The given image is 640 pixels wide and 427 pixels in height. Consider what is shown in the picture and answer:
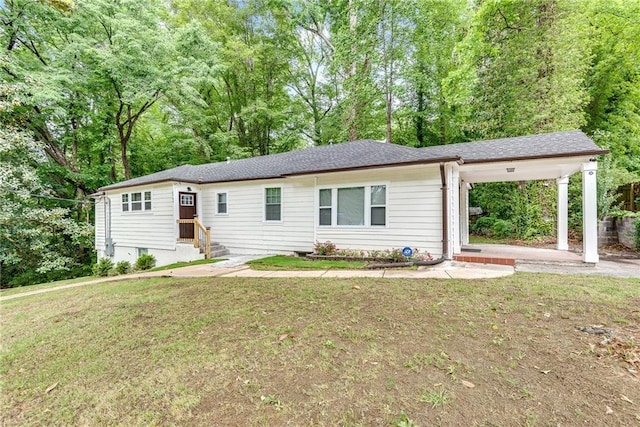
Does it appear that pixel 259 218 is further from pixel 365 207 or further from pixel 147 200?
pixel 147 200

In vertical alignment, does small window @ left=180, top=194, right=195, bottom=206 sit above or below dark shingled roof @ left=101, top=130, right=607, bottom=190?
below

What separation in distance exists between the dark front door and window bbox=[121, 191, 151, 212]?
1610 mm

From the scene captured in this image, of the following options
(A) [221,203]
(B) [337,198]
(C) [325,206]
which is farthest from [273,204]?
(B) [337,198]

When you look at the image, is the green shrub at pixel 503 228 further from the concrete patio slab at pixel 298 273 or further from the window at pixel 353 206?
the concrete patio slab at pixel 298 273

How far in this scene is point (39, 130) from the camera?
46.2ft

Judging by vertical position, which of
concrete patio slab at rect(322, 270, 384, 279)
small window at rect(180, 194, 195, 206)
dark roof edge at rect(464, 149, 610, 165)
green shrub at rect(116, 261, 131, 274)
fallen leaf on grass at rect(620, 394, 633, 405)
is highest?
dark roof edge at rect(464, 149, 610, 165)

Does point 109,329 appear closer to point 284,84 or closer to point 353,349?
point 353,349

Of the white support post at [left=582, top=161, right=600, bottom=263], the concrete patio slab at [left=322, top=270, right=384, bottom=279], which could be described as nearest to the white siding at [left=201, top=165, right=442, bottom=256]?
the concrete patio slab at [left=322, top=270, right=384, bottom=279]

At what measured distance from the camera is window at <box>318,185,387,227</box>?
7941mm

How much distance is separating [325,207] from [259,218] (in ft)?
9.39

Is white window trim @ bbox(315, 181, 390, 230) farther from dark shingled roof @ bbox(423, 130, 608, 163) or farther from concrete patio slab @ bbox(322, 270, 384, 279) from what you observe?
dark shingled roof @ bbox(423, 130, 608, 163)

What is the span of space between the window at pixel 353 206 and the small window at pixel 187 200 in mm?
5790

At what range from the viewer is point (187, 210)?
1122 cm

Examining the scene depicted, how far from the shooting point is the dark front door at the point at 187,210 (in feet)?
35.9
